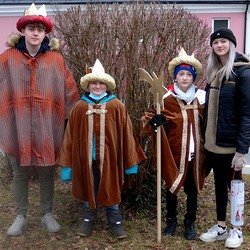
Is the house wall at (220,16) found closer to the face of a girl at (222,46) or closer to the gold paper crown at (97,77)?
the face of a girl at (222,46)

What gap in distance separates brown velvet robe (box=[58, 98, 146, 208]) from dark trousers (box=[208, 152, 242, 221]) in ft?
2.33

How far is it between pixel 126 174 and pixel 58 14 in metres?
2.04

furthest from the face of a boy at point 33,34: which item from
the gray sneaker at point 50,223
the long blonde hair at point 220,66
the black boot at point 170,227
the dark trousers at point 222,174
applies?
the black boot at point 170,227

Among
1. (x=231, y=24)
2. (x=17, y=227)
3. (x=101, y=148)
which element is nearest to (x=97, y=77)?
(x=101, y=148)

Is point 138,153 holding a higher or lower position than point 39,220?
higher

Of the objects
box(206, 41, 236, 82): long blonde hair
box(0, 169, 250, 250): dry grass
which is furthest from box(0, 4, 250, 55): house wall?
box(206, 41, 236, 82): long blonde hair

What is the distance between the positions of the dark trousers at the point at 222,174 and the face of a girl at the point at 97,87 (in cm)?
114

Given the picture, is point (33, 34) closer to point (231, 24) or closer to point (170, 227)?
point (170, 227)

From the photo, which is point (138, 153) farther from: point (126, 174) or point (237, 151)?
point (237, 151)

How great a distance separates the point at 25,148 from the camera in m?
3.70

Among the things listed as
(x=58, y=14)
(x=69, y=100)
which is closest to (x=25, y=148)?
(x=69, y=100)

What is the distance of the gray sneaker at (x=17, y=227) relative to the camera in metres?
3.94

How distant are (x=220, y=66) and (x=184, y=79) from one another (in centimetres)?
35

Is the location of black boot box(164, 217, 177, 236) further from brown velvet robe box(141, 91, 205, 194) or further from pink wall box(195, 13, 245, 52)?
pink wall box(195, 13, 245, 52)
